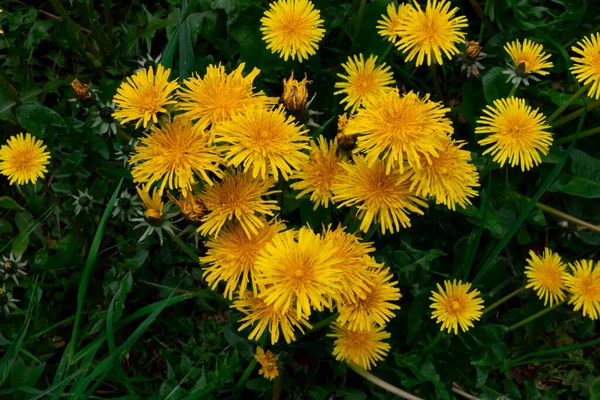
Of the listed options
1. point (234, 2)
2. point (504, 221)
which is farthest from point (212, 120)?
point (504, 221)

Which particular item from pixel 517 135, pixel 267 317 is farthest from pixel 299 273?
pixel 517 135

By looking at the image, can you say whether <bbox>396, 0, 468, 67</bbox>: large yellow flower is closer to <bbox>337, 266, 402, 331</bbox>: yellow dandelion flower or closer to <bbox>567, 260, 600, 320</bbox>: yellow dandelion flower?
<bbox>337, 266, 402, 331</bbox>: yellow dandelion flower

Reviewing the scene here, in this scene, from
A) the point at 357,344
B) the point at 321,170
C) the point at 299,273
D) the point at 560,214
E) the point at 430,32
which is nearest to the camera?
the point at 299,273

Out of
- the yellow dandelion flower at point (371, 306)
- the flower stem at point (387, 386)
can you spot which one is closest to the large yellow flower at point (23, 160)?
the yellow dandelion flower at point (371, 306)

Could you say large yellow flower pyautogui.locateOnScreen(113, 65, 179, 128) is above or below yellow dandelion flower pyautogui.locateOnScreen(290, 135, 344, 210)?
below

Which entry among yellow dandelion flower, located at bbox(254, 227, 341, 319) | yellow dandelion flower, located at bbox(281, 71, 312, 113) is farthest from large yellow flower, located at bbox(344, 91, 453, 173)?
yellow dandelion flower, located at bbox(254, 227, 341, 319)

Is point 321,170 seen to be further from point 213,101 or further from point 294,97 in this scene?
point 213,101
